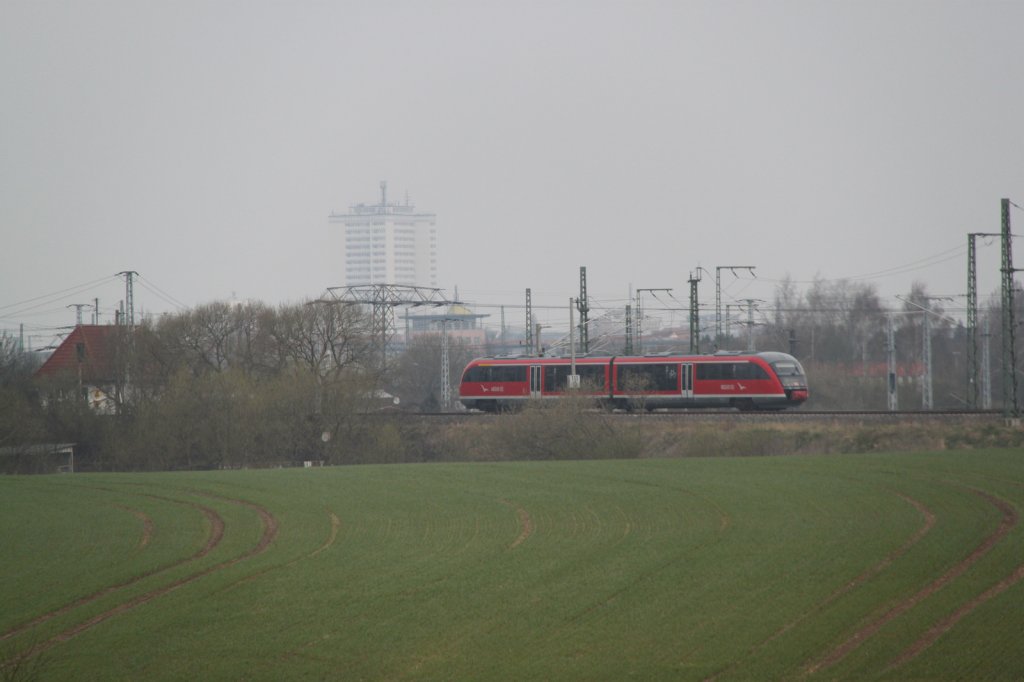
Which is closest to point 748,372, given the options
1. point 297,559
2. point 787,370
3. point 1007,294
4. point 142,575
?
point 787,370

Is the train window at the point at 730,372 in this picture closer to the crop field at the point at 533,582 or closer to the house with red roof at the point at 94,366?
the crop field at the point at 533,582

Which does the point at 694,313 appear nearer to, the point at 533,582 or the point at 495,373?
the point at 495,373

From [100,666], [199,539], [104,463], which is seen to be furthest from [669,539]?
[104,463]

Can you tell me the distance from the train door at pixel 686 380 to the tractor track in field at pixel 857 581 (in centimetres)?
2793

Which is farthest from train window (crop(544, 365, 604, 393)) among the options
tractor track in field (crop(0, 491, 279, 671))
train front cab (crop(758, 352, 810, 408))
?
tractor track in field (crop(0, 491, 279, 671))

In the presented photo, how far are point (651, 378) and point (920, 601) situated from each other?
3692 cm

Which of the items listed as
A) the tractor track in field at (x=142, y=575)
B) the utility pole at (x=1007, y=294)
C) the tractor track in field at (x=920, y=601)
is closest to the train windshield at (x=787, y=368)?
the utility pole at (x=1007, y=294)

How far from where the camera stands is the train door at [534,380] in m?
56.0

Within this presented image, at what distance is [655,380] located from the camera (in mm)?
53688

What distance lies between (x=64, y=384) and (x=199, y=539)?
3958 cm

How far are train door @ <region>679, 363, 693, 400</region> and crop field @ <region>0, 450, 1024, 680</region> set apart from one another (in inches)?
864

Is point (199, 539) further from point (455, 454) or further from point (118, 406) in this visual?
point (118, 406)

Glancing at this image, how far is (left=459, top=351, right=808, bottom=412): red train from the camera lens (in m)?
51.6

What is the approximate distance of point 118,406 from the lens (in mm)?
60125
